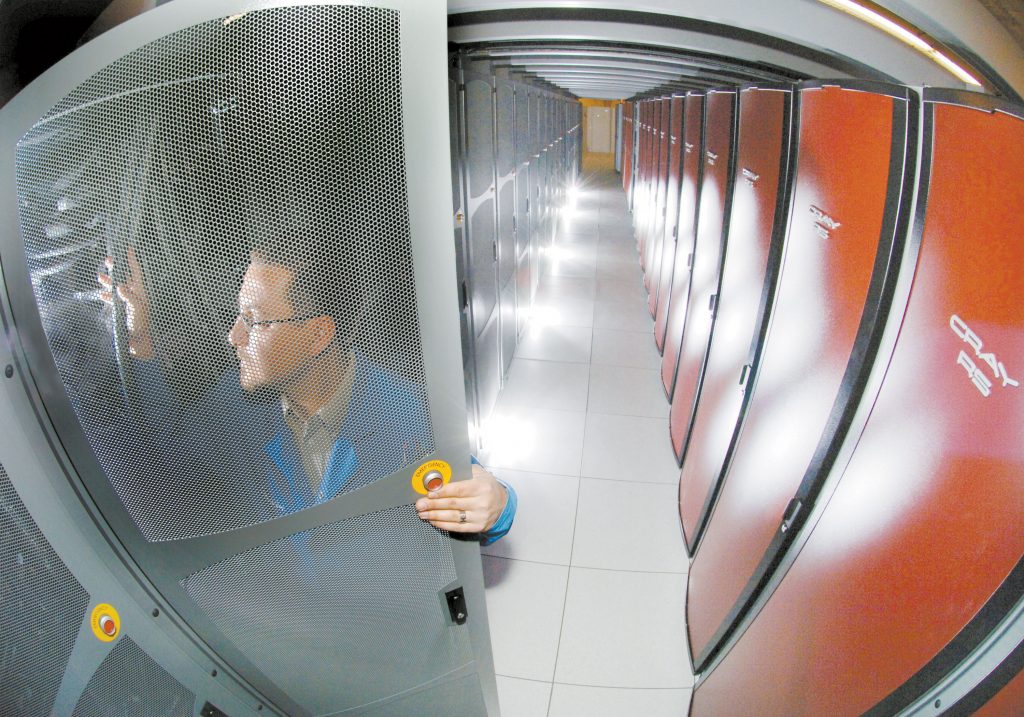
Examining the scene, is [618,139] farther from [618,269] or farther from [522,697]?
[522,697]

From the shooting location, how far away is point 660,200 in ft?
17.7

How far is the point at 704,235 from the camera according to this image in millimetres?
3143

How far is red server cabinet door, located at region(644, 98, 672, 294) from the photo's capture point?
4906 mm

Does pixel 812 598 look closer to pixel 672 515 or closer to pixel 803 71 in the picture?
pixel 672 515

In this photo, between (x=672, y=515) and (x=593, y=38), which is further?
(x=672, y=515)

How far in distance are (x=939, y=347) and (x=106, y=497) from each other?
1.62 m

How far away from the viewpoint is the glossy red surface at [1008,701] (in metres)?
0.77

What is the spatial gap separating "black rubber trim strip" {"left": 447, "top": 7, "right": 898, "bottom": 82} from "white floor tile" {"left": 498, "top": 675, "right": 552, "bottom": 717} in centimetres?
281

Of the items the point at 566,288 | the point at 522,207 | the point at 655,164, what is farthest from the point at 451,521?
the point at 655,164

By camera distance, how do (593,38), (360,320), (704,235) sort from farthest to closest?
(704,235) → (593,38) → (360,320)

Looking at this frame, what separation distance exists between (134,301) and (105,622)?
644mm

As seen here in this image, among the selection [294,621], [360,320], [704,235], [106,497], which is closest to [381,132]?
[360,320]

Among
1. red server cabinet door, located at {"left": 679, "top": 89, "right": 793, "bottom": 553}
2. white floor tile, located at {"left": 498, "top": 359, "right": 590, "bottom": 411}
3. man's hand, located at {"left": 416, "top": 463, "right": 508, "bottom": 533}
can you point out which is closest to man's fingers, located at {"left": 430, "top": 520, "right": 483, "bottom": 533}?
man's hand, located at {"left": 416, "top": 463, "right": 508, "bottom": 533}

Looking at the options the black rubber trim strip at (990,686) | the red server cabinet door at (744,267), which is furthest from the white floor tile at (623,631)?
the black rubber trim strip at (990,686)
